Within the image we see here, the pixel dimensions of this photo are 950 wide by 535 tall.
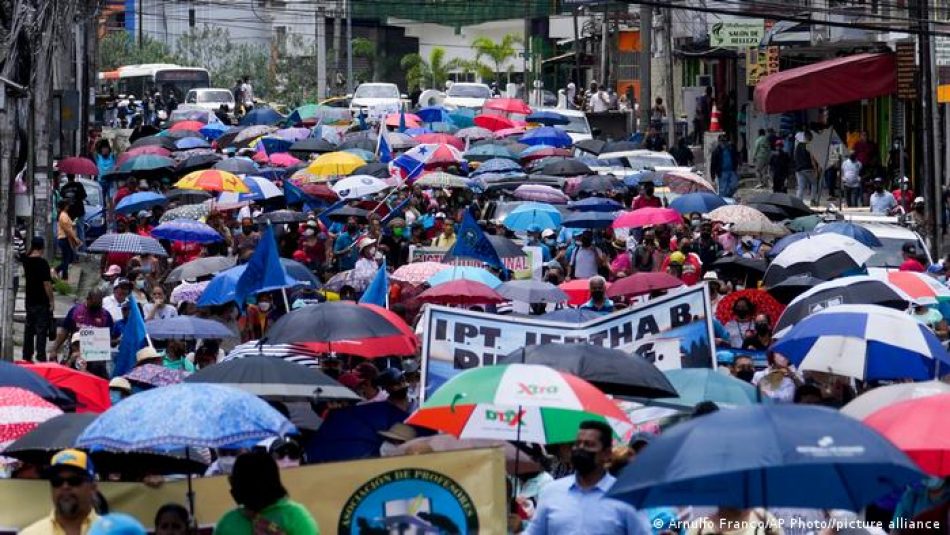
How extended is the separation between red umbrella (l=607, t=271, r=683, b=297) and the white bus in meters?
51.1

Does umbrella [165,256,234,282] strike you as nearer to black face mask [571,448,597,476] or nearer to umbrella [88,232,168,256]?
umbrella [88,232,168,256]

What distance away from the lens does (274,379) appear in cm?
1216

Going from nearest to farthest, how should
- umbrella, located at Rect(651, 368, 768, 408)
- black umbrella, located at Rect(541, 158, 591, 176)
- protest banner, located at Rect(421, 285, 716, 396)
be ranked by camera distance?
1. umbrella, located at Rect(651, 368, 768, 408)
2. protest banner, located at Rect(421, 285, 716, 396)
3. black umbrella, located at Rect(541, 158, 591, 176)

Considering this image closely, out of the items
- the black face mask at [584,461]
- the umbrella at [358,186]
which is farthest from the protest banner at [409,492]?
the umbrella at [358,186]

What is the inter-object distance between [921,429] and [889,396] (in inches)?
34.3

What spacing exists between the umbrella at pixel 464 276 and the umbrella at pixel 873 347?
566cm

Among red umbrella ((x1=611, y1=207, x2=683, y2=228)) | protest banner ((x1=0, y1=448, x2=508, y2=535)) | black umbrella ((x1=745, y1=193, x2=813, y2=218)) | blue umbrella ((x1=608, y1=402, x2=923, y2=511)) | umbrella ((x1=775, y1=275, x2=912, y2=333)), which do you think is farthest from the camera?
black umbrella ((x1=745, y1=193, x2=813, y2=218))

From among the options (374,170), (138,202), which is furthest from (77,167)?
(138,202)

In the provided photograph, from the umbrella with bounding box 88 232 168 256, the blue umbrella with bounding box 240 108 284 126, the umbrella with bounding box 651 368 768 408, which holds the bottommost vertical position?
the umbrella with bounding box 651 368 768 408

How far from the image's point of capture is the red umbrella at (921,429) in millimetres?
8414

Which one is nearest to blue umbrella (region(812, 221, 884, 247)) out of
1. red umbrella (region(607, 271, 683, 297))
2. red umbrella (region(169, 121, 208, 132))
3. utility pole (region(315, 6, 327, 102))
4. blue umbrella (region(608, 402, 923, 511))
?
red umbrella (region(607, 271, 683, 297))

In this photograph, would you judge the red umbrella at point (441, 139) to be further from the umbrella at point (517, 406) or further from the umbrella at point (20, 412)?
the umbrella at point (517, 406)

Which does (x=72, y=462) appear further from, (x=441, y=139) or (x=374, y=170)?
(x=441, y=139)

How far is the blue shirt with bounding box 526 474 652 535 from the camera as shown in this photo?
827cm
